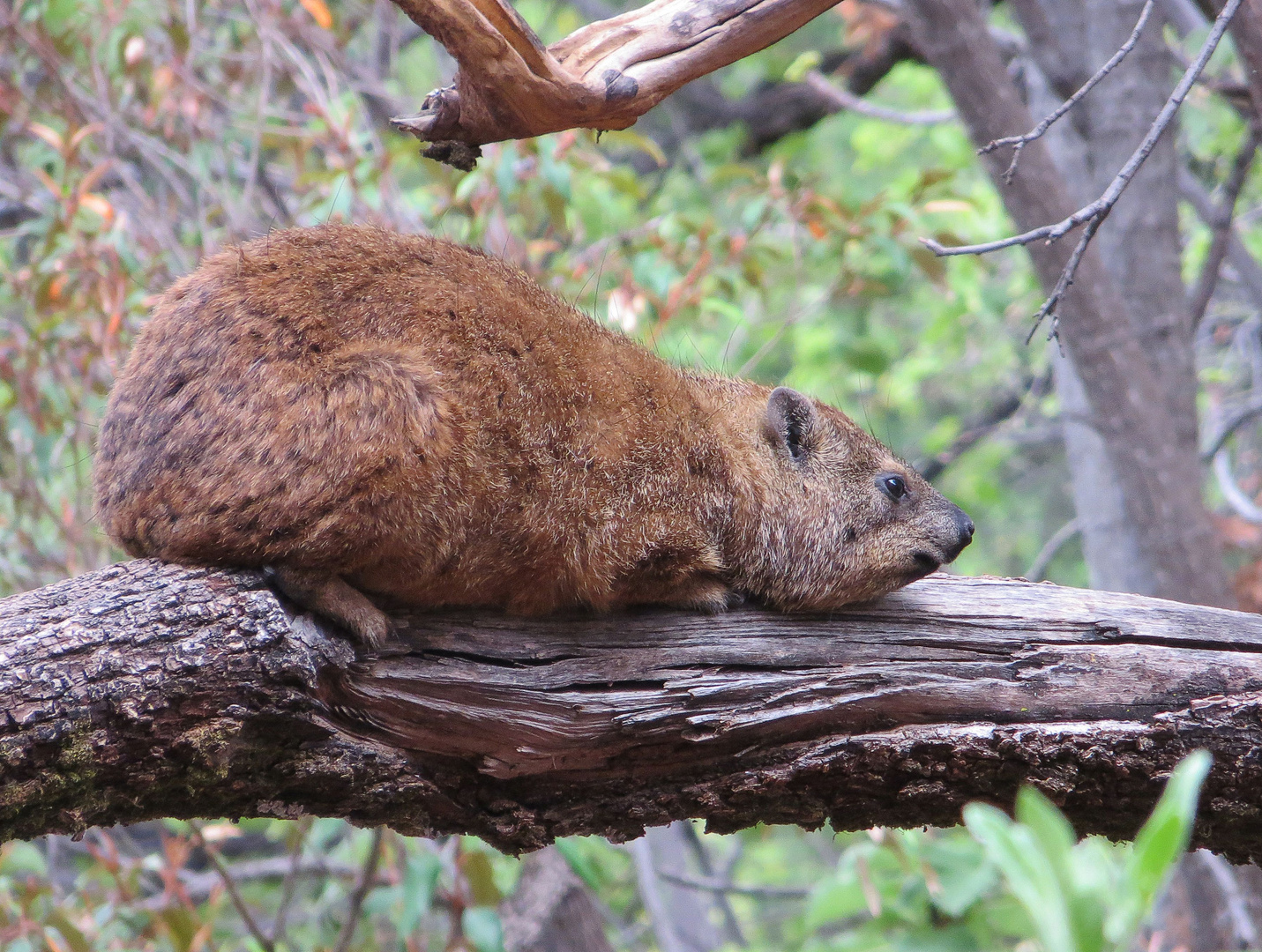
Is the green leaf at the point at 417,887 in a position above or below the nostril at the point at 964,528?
below

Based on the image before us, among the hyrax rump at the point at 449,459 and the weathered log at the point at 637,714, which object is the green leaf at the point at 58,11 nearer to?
the hyrax rump at the point at 449,459

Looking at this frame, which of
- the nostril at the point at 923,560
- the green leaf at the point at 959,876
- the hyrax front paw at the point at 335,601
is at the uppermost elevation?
the nostril at the point at 923,560

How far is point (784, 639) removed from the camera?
143 inches

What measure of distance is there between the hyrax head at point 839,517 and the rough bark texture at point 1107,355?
97.8 inches

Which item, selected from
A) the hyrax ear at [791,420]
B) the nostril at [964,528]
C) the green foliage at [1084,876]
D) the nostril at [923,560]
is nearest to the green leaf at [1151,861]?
the green foliage at [1084,876]

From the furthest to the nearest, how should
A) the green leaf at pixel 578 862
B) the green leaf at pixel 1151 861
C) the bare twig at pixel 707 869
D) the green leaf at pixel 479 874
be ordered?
the bare twig at pixel 707 869, the green leaf at pixel 479 874, the green leaf at pixel 578 862, the green leaf at pixel 1151 861

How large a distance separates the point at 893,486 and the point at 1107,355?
271 cm

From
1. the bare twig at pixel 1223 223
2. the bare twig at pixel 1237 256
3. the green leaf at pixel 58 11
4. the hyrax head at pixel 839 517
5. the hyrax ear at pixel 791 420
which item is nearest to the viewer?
the hyrax head at pixel 839 517

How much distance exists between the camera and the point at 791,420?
4301 millimetres

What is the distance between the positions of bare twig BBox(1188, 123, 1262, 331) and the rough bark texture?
2.20ft

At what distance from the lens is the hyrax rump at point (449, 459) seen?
311cm

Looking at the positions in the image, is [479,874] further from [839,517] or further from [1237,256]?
[1237,256]

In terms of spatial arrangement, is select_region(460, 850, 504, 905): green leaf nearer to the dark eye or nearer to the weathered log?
the weathered log

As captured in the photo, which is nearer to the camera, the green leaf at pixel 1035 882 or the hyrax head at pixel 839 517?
the green leaf at pixel 1035 882
